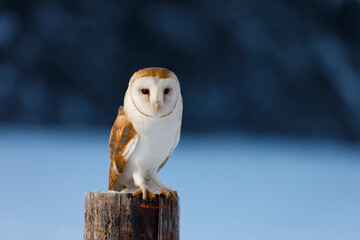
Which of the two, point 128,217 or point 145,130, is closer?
point 128,217

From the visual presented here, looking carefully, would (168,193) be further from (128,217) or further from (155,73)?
(155,73)

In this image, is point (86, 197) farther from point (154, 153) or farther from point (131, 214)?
point (154, 153)

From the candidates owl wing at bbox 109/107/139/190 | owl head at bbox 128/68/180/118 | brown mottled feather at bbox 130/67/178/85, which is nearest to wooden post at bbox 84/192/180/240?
owl wing at bbox 109/107/139/190

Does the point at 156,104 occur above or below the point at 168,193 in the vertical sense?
above

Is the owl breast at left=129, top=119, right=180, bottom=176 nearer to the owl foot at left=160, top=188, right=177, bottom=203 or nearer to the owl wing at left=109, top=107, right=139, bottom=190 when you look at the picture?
the owl wing at left=109, top=107, right=139, bottom=190

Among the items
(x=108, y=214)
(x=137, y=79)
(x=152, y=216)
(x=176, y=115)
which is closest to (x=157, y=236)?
(x=152, y=216)

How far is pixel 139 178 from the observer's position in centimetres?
229

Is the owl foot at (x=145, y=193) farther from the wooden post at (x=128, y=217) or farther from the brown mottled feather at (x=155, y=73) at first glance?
the brown mottled feather at (x=155, y=73)

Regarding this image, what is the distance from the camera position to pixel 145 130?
88.3 inches

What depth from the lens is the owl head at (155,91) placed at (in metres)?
2.16

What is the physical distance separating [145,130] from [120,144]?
0.57 feet

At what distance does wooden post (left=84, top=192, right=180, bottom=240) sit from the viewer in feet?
6.81

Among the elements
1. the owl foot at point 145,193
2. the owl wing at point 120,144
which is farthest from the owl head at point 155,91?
the owl foot at point 145,193

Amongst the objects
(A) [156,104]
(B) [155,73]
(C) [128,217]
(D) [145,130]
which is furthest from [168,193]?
(B) [155,73]
